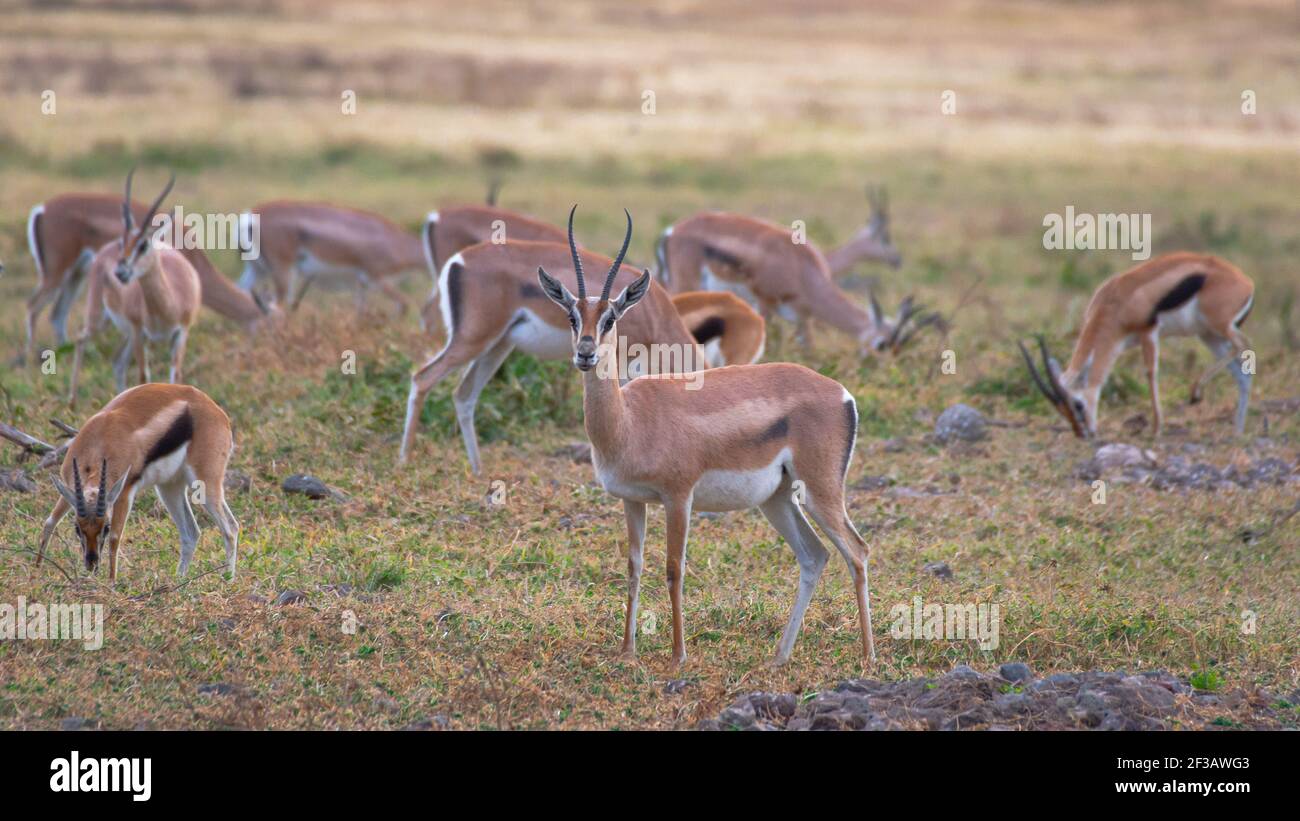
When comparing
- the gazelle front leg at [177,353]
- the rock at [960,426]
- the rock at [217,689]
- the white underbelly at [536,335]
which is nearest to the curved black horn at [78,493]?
the rock at [217,689]

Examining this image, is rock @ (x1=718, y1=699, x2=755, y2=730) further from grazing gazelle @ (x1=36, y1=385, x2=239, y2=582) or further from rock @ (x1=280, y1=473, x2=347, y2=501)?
rock @ (x1=280, y1=473, x2=347, y2=501)

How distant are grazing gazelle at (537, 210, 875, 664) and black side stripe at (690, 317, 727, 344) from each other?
319 centimetres

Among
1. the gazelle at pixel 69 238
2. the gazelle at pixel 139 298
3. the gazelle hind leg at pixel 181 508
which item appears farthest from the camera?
the gazelle at pixel 69 238

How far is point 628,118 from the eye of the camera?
29.1 m

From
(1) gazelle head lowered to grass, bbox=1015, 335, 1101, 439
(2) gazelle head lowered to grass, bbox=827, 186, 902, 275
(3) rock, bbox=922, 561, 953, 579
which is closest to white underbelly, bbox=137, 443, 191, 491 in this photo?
(3) rock, bbox=922, 561, 953, 579

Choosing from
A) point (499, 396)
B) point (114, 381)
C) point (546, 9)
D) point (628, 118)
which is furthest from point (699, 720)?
point (546, 9)

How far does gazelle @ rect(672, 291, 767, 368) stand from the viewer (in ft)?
29.0

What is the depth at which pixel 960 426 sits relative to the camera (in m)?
8.55

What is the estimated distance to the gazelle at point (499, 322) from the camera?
26.0 ft

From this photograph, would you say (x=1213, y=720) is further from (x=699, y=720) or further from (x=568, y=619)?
(x=568, y=619)

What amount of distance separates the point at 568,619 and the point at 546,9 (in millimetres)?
51279

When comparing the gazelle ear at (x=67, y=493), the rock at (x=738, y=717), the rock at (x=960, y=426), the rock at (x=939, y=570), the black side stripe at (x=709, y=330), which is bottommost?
the rock at (x=738, y=717)

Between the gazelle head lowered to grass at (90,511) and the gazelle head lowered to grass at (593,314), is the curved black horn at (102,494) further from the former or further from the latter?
the gazelle head lowered to grass at (593,314)

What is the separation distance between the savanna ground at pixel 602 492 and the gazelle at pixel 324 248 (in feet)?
1.37
